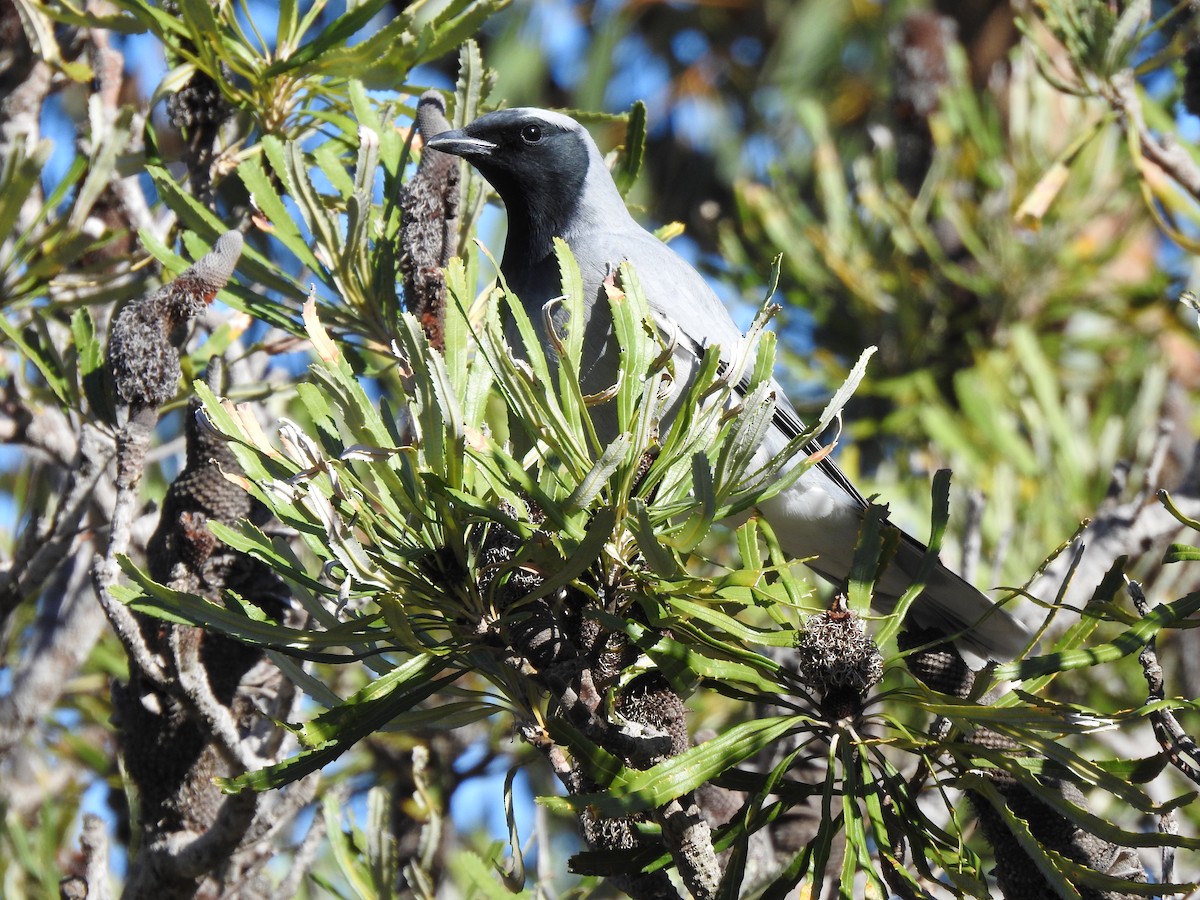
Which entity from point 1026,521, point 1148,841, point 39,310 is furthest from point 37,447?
point 1026,521

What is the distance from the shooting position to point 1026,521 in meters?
3.56

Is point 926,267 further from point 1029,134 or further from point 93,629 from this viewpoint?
point 93,629

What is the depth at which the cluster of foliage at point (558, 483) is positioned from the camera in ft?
4.58

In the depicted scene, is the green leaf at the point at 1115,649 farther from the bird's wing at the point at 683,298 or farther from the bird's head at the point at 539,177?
the bird's head at the point at 539,177

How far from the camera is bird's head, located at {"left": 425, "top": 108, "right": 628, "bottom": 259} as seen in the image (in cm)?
281

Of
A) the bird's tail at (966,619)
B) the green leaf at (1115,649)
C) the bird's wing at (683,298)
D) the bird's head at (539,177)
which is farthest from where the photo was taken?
the bird's head at (539,177)

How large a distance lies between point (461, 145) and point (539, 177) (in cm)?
46

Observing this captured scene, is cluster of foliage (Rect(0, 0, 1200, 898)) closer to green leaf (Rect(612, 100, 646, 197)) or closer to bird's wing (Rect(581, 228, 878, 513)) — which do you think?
green leaf (Rect(612, 100, 646, 197))

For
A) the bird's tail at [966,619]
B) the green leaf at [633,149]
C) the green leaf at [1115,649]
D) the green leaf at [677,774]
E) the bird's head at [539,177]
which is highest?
the bird's head at [539,177]

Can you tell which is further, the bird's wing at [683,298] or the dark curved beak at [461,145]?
the bird's wing at [683,298]

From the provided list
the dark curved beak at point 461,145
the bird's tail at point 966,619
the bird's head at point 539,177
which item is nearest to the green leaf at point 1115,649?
the bird's tail at point 966,619

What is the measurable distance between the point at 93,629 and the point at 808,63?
3.68 m

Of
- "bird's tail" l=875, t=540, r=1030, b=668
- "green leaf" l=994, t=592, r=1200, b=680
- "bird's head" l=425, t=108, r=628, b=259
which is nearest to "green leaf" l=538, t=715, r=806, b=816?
"green leaf" l=994, t=592, r=1200, b=680

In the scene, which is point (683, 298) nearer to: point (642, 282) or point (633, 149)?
point (642, 282)
